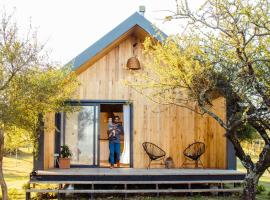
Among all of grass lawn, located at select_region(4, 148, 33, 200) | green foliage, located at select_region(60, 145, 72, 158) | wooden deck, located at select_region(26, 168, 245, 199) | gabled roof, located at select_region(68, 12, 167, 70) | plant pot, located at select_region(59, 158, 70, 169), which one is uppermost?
gabled roof, located at select_region(68, 12, 167, 70)

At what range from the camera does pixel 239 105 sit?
364 inches

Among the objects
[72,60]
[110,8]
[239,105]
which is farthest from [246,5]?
[110,8]

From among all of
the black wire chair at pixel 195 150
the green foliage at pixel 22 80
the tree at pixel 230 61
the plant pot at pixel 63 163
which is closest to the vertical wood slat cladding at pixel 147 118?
the black wire chair at pixel 195 150

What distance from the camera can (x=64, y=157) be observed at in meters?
→ 12.0

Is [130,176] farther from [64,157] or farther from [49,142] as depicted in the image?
[49,142]

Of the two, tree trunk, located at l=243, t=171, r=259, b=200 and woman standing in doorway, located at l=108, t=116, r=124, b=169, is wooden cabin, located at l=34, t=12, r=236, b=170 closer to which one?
woman standing in doorway, located at l=108, t=116, r=124, b=169

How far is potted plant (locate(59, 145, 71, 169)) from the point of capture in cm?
1197

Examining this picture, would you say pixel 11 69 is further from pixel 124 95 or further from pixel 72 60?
pixel 124 95

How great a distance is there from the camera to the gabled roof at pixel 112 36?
11.5m

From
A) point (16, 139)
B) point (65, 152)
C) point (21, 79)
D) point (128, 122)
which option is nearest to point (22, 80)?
point (21, 79)

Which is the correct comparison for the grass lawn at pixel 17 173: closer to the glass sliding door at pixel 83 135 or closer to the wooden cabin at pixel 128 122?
the wooden cabin at pixel 128 122

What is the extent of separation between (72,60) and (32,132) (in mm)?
2349

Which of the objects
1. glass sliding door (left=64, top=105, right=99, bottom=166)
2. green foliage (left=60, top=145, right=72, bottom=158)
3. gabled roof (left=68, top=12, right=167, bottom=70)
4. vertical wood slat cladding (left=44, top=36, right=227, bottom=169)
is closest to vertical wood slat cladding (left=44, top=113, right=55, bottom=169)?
green foliage (left=60, top=145, right=72, bottom=158)

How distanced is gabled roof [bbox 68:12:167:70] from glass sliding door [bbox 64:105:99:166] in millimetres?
1592
